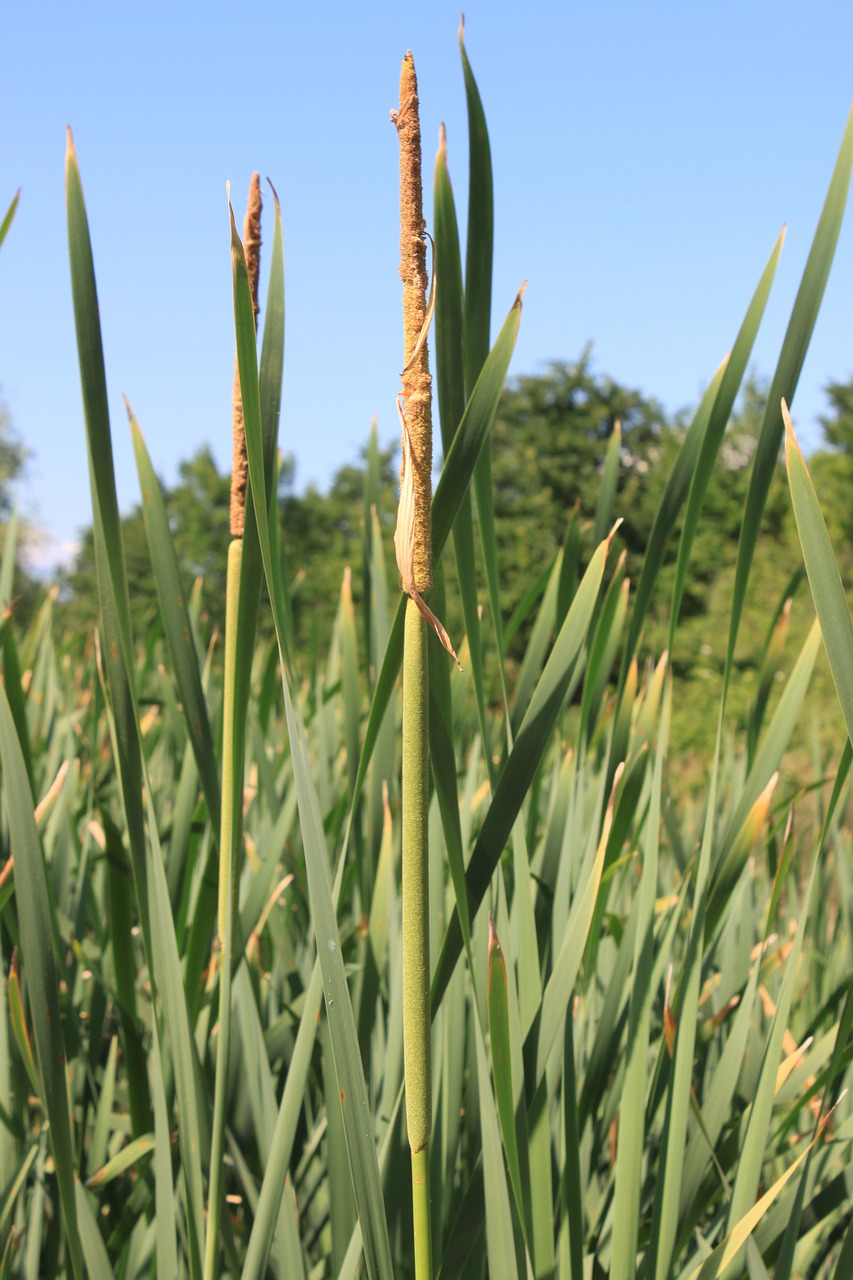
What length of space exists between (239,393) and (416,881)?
31cm

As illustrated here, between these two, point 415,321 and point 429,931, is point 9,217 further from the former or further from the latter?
point 429,931

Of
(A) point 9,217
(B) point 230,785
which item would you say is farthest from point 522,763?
(A) point 9,217

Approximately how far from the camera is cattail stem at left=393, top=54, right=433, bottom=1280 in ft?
1.24

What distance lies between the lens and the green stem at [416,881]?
38 centimetres

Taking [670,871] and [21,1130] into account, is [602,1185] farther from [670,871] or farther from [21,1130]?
[670,871]

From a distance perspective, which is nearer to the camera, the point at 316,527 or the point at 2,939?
the point at 2,939

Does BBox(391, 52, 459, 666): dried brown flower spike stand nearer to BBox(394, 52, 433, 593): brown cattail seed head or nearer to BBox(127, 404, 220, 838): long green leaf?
BBox(394, 52, 433, 593): brown cattail seed head

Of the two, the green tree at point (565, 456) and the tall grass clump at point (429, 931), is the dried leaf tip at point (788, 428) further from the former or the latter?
the green tree at point (565, 456)

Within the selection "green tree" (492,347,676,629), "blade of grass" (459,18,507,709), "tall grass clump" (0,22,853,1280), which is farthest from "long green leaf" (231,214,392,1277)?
"green tree" (492,347,676,629)

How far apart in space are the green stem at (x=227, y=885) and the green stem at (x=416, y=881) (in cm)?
17

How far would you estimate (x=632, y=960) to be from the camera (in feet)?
→ 2.36

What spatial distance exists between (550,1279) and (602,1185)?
0.36 m

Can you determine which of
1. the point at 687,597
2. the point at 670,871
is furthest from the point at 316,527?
the point at 670,871

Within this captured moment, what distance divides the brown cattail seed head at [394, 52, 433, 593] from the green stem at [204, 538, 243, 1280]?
0.18m
